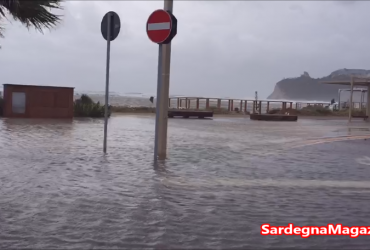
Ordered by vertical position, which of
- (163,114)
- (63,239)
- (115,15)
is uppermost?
(115,15)

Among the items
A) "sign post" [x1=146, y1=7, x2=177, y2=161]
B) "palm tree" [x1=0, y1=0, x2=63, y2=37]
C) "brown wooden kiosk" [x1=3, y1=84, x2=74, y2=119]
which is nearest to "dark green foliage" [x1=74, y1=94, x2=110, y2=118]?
"brown wooden kiosk" [x1=3, y1=84, x2=74, y2=119]

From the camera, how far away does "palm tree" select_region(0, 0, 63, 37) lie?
11.4 meters

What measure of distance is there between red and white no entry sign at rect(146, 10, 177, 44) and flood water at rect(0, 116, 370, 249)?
2173mm

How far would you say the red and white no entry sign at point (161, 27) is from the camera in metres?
8.30

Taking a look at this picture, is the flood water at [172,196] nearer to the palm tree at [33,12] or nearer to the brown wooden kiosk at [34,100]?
the palm tree at [33,12]

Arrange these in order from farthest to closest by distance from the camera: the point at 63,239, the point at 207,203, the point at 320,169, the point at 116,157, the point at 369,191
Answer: the point at 116,157
the point at 320,169
the point at 369,191
the point at 207,203
the point at 63,239

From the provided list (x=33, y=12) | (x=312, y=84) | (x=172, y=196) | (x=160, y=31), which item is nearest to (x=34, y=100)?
(x=33, y=12)

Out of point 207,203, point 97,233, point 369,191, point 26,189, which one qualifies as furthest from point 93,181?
point 369,191

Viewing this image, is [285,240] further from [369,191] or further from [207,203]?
[369,191]

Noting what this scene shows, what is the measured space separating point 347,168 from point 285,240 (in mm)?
4717

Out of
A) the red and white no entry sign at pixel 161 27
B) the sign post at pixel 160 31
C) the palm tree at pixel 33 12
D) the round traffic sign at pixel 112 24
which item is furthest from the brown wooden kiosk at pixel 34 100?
the red and white no entry sign at pixel 161 27

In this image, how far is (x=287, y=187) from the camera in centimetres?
683

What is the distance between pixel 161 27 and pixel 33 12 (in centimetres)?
461

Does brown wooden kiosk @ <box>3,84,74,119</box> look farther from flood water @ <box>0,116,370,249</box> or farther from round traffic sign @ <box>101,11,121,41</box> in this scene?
round traffic sign @ <box>101,11,121,41</box>
